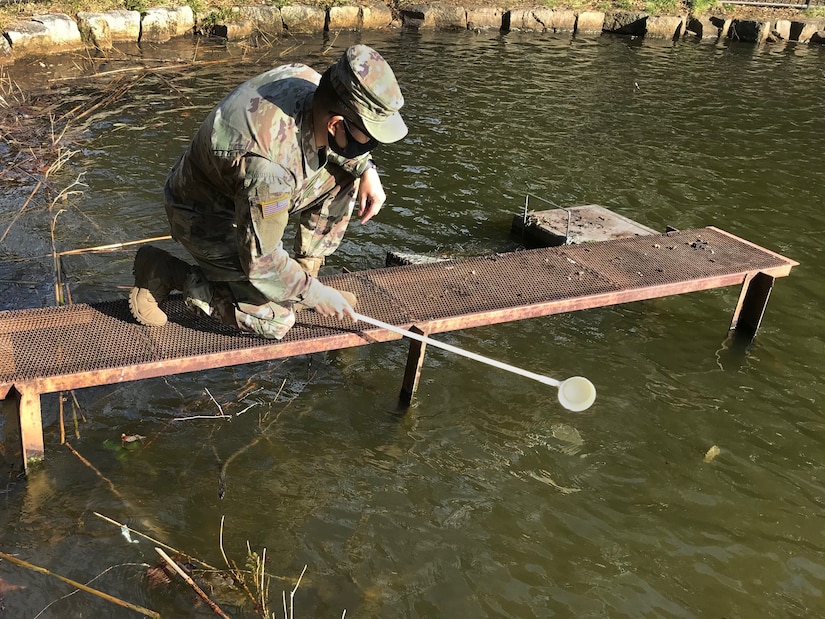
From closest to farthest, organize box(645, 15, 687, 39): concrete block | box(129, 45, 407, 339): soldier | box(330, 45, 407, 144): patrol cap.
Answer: box(330, 45, 407, 144): patrol cap < box(129, 45, 407, 339): soldier < box(645, 15, 687, 39): concrete block

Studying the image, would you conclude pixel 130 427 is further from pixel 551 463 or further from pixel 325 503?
pixel 551 463

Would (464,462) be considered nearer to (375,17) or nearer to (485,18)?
(375,17)

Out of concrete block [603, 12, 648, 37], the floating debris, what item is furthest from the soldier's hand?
concrete block [603, 12, 648, 37]

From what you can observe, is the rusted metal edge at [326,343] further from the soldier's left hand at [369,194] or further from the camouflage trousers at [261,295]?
the soldier's left hand at [369,194]

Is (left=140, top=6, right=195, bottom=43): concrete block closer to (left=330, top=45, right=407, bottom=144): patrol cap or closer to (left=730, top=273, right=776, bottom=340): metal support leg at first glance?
(left=730, top=273, right=776, bottom=340): metal support leg

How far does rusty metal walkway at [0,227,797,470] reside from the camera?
146 inches

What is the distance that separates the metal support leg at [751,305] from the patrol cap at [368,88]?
3496 mm

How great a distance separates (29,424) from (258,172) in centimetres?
189

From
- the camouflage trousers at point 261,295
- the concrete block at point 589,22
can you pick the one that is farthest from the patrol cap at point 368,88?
the concrete block at point 589,22

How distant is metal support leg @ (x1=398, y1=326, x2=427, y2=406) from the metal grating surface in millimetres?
181

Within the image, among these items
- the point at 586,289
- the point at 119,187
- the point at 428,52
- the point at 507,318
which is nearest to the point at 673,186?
the point at 586,289

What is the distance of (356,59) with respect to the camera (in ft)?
9.25

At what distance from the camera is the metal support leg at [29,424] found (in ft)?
11.6

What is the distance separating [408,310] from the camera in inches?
175
